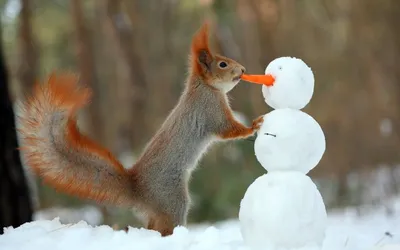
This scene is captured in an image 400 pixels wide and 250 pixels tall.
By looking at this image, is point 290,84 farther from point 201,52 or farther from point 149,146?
point 149,146

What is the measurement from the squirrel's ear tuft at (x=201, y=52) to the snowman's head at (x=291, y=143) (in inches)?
15.8

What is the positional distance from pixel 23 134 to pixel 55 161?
0.42 feet

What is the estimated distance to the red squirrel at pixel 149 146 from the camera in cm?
172

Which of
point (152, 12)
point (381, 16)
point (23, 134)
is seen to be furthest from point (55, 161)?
point (152, 12)

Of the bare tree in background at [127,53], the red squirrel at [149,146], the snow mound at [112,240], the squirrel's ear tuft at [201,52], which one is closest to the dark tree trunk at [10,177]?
the snow mound at [112,240]

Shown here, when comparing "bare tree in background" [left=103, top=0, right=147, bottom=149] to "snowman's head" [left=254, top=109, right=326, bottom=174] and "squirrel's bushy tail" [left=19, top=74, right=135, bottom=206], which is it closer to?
"squirrel's bushy tail" [left=19, top=74, right=135, bottom=206]

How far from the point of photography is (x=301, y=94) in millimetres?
1643

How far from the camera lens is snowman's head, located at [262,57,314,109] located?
1.63m

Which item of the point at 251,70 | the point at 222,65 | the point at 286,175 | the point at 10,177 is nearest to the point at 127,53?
the point at 251,70

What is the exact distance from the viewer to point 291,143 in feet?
5.15

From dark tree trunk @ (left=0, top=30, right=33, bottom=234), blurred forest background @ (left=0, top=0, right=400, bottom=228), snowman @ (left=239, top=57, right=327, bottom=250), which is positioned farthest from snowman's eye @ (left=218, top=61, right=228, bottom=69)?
blurred forest background @ (left=0, top=0, right=400, bottom=228)

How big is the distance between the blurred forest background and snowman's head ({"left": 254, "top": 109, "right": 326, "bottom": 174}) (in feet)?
8.52

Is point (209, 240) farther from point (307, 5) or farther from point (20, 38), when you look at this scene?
point (307, 5)

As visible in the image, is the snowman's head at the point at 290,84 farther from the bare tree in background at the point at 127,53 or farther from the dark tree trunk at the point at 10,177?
the bare tree in background at the point at 127,53
